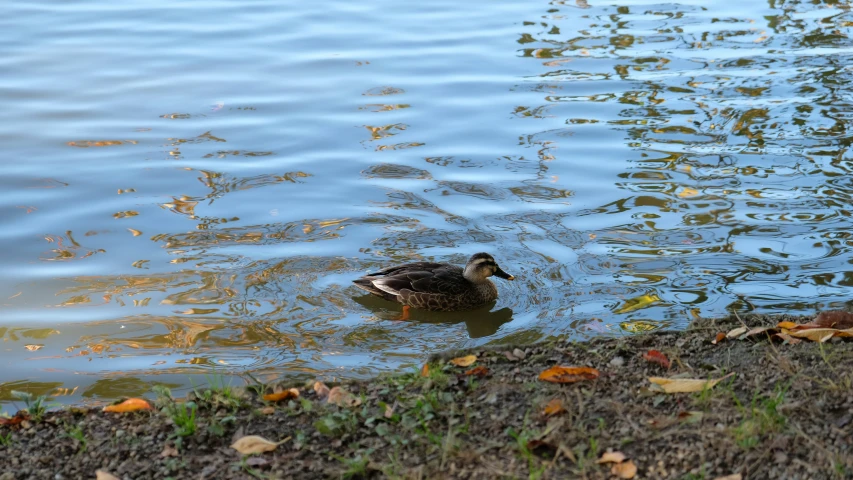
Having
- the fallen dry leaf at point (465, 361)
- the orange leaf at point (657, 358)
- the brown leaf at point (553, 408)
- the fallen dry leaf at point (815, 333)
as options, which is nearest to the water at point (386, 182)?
the fallen dry leaf at point (465, 361)

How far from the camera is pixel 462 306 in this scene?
27.5 feet

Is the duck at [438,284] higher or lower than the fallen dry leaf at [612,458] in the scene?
lower

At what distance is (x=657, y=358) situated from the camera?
221 inches

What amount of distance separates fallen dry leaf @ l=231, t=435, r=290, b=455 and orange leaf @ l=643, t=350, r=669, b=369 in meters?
2.11

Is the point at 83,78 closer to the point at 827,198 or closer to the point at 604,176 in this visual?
the point at 604,176

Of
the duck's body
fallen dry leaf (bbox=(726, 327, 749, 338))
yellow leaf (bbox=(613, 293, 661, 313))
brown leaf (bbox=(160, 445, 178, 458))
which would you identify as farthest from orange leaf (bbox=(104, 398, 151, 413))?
yellow leaf (bbox=(613, 293, 661, 313))

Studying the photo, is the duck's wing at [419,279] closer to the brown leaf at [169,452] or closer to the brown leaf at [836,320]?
the brown leaf at [836,320]

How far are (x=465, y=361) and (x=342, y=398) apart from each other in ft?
2.71

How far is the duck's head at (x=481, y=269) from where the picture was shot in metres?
8.16

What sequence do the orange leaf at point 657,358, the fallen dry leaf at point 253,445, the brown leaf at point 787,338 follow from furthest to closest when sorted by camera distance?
1. the brown leaf at point 787,338
2. the orange leaf at point 657,358
3. the fallen dry leaf at point 253,445

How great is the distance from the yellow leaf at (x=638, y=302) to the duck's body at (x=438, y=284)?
105 cm

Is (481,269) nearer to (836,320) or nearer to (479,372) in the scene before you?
(479,372)

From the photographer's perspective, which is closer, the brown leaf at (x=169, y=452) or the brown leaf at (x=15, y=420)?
the brown leaf at (x=169, y=452)

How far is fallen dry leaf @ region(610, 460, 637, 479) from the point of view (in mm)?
4316
